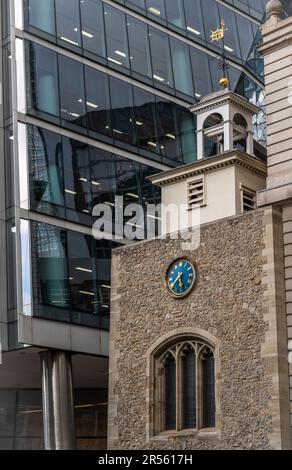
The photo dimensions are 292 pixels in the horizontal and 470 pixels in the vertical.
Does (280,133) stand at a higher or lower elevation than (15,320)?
higher

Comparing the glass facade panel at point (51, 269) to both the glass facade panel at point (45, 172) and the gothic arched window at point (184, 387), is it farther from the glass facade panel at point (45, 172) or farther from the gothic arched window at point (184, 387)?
the gothic arched window at point (184, 387)

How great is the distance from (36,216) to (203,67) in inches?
536

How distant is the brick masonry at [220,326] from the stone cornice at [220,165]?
8.60 ft

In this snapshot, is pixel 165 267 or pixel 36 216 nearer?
pixel 165 267

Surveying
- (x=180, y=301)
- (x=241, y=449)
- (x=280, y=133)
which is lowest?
(x=241, y=449)

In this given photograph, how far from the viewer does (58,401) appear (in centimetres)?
3581

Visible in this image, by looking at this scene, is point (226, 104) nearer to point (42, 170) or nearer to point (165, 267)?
point (165, 267)

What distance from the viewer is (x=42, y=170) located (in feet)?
120

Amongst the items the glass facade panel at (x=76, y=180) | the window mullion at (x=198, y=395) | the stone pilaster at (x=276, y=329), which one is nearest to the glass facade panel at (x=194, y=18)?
the glass facade panel at (x=76, y=180)

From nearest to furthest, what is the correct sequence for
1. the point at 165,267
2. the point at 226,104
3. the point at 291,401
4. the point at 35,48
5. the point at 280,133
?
the point at 291,401 → the point at 280,133 → the point at 165,267 → the point at 226,104 → the point at 35,48

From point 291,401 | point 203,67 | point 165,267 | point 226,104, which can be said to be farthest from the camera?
point 203,67

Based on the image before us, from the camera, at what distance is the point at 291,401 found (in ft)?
83.7

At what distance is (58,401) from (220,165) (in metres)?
11.7

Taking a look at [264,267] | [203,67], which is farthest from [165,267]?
[203,67]
